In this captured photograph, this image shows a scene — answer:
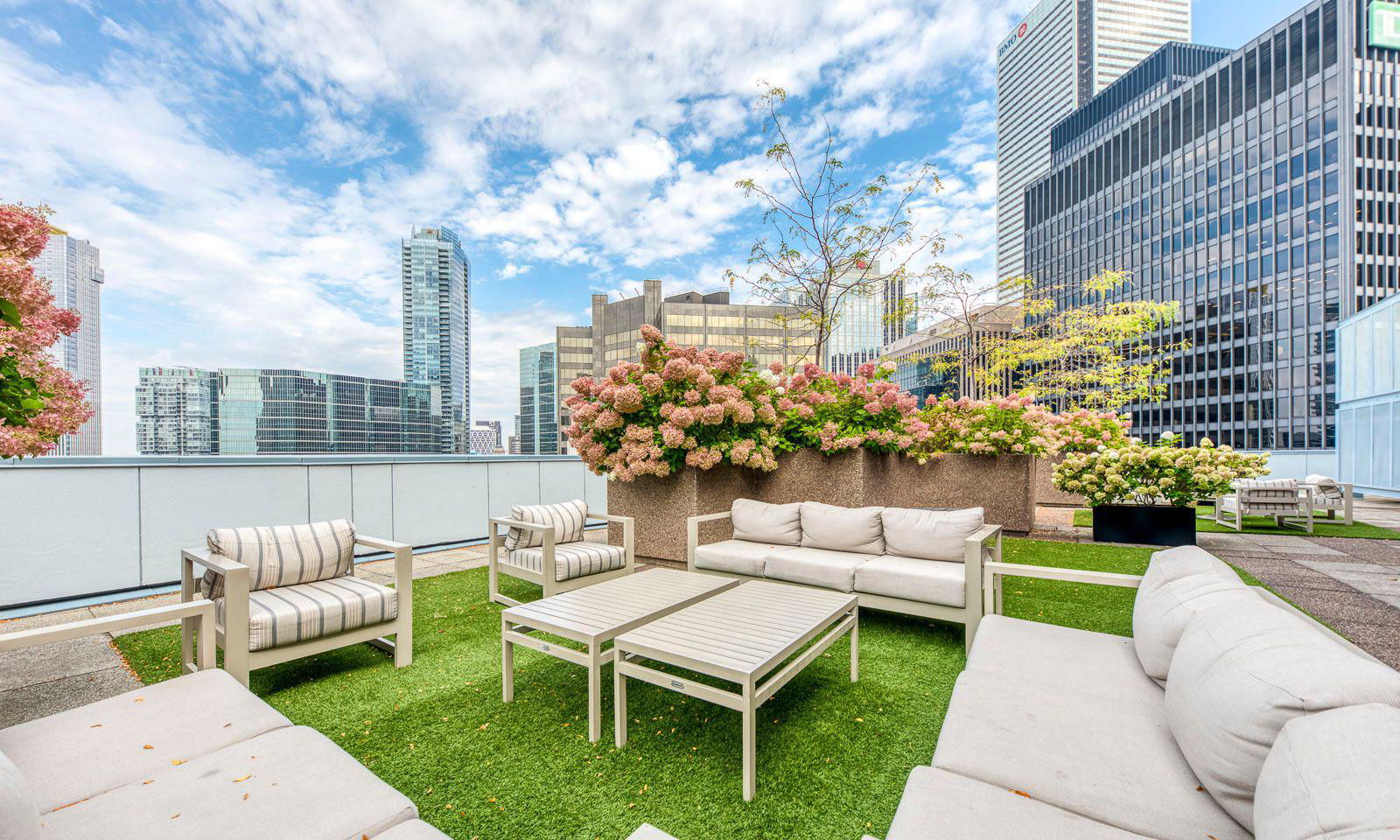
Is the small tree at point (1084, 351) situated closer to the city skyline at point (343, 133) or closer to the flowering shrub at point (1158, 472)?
the city skyline at point (343, 133)

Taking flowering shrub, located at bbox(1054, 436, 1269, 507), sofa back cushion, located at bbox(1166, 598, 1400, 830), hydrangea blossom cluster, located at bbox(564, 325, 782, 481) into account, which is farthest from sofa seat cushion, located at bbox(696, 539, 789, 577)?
flowering shrub, located at bbox(1054, 436, 1269, 507)

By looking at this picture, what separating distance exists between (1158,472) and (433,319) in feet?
135

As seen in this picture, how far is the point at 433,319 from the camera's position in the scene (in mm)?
38719

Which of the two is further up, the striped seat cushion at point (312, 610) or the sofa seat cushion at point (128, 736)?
the sofa seat cushion at point (128, 736)

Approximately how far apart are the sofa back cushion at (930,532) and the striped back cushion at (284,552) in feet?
12.2

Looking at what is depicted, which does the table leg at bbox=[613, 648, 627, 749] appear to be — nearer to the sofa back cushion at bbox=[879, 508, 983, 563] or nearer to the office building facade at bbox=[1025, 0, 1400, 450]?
the sofa back cushion at bbox=[879, 508, 983, 563]

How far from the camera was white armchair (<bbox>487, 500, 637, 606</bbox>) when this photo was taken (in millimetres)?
4152

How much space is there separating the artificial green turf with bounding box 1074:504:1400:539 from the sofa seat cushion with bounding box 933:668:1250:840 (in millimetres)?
7835

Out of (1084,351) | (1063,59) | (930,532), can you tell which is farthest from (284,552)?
(1063,59)

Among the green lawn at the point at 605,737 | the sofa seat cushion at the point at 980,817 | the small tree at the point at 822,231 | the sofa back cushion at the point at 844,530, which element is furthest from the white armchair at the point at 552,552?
the small tree at the point at 822,231

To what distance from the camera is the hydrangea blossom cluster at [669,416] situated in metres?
5.31

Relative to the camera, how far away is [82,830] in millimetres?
1175

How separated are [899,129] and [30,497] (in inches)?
→ 451

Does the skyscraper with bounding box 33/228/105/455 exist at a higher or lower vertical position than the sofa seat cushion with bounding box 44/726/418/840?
higher
